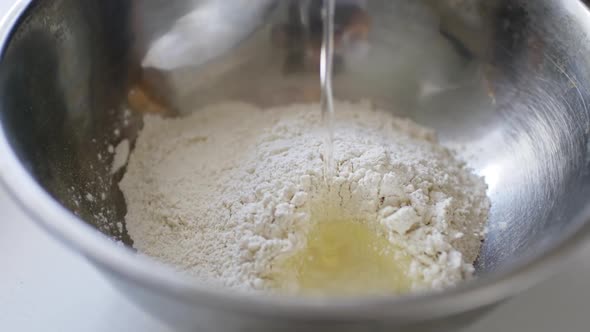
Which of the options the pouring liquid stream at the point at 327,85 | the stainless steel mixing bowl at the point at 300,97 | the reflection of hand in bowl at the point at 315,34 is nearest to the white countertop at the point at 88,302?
the stainless steel mixing bowl at the point at 300,97

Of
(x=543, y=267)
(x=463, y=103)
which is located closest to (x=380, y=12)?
(x=463, y=103)

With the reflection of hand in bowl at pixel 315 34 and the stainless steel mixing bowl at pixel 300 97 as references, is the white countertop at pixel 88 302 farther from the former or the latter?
the reflection of hand in bowl at pixel 315 34

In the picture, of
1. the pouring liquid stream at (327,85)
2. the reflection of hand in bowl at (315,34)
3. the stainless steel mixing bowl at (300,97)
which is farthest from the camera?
the reflection of hand in bowl at (315,34)

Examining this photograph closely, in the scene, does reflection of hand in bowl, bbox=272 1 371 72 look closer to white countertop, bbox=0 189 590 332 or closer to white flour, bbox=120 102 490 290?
white flour, bbox=120 102 490 290

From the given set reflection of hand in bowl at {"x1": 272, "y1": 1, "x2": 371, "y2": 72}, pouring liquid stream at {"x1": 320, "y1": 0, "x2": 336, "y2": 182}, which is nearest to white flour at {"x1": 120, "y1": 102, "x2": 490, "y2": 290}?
pouring liquid stream at {"x1": 320, "y1": 0, "x2": 336, "y2": 182}

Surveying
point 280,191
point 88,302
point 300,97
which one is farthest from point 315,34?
point 88,302

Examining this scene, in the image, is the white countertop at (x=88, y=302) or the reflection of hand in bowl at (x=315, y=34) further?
the reflection of hand in bowl at (x=315, y=34)
